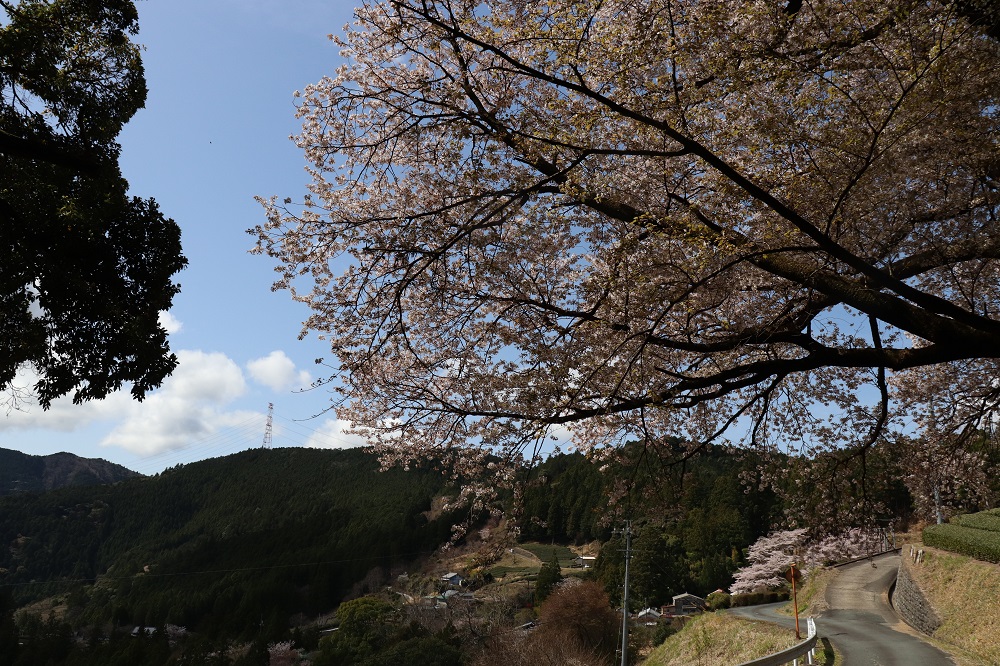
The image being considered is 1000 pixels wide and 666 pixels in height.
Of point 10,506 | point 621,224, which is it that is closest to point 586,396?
point 621,224

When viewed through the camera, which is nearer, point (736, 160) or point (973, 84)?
point (973, 84)

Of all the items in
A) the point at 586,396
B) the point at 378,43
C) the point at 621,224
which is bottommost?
the point at 586,396

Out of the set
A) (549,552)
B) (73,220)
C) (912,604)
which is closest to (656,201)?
(73,220)

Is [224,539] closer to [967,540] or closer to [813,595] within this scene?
[813,595]

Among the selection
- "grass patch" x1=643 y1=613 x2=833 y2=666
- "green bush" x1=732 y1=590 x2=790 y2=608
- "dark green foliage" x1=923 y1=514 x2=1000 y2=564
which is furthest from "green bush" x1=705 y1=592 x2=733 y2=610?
"dark green foliage" x1=923 y1=514 x2=1000 y2=564

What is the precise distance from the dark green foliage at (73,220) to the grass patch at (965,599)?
15113 mm

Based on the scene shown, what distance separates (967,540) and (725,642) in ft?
22.8

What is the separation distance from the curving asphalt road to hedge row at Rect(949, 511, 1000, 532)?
3186mm

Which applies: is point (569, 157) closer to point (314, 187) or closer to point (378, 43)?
point (378, 43)

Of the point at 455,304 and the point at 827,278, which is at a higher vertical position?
the point at 455,304

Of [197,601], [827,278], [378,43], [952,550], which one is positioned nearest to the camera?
[827,278]

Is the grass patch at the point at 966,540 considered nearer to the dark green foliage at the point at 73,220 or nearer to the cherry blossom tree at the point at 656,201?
the cherry blossom tree at the point at 656,201

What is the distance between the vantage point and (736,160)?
16.5 ft

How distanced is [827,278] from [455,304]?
3.03 meters
